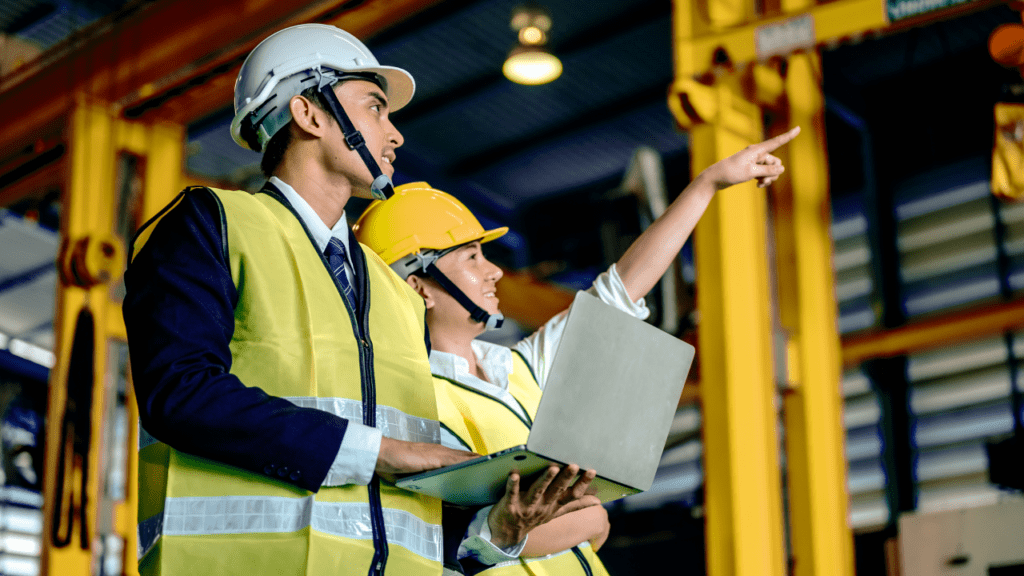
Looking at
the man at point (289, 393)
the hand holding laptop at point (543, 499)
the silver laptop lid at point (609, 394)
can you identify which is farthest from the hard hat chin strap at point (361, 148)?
the hand holding laptop at point (543, 499)

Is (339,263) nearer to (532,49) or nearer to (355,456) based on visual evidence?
(355,456)

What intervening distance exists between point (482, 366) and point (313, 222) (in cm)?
123

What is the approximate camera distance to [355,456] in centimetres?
178

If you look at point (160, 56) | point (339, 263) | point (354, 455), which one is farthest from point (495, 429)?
point (160, 56)

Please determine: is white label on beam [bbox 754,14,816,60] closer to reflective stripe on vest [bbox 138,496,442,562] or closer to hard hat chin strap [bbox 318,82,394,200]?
hard hat chin strap [bbox 318,82,394,200]

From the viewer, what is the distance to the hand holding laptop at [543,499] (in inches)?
71.0

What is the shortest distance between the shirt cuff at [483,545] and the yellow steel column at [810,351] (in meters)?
3.92

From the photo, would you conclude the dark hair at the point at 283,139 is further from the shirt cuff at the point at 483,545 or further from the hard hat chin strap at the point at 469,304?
the hard hat chin strap at the point at 469,304

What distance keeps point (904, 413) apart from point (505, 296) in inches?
157

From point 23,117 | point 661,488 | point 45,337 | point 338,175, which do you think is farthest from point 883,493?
point 45,337

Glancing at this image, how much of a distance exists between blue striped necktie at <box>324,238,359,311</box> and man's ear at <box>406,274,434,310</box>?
1198mm

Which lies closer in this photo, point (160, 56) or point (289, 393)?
point (289, 393)

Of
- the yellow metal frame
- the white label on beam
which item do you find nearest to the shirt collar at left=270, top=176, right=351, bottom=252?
the white label on beam

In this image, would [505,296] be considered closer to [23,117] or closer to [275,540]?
[23,117]
